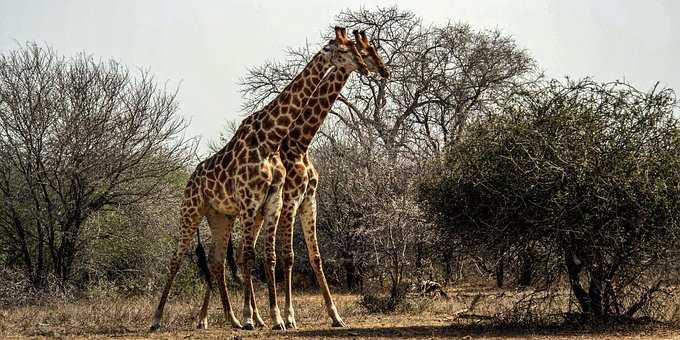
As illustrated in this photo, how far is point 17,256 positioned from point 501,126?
1239 centimetres

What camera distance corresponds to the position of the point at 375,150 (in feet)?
73.9

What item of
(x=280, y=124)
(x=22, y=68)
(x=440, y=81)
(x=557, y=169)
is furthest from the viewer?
(x=440, y=81)

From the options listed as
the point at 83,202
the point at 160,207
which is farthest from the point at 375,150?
the point at 83,202

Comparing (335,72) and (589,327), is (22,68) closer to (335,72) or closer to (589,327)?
(335,72)

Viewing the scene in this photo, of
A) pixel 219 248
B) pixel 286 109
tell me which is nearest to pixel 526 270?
pixel 286 109

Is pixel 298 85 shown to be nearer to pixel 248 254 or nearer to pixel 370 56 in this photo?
pixel 370 56

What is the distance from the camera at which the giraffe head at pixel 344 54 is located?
39.4 feet

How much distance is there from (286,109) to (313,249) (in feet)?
6.28

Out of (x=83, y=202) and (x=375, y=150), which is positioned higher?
(x=375, y=150)

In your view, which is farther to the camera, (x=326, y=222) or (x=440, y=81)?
(x=440, y=81)

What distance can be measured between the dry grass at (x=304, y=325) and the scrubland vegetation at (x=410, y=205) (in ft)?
0.22

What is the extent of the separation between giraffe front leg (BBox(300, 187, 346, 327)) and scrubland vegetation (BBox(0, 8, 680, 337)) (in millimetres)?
414

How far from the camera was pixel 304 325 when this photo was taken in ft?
41.5

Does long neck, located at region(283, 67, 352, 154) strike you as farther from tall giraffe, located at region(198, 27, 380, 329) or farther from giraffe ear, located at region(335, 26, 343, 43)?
giraffe ear, located at region(335, 26, 343, 43)
